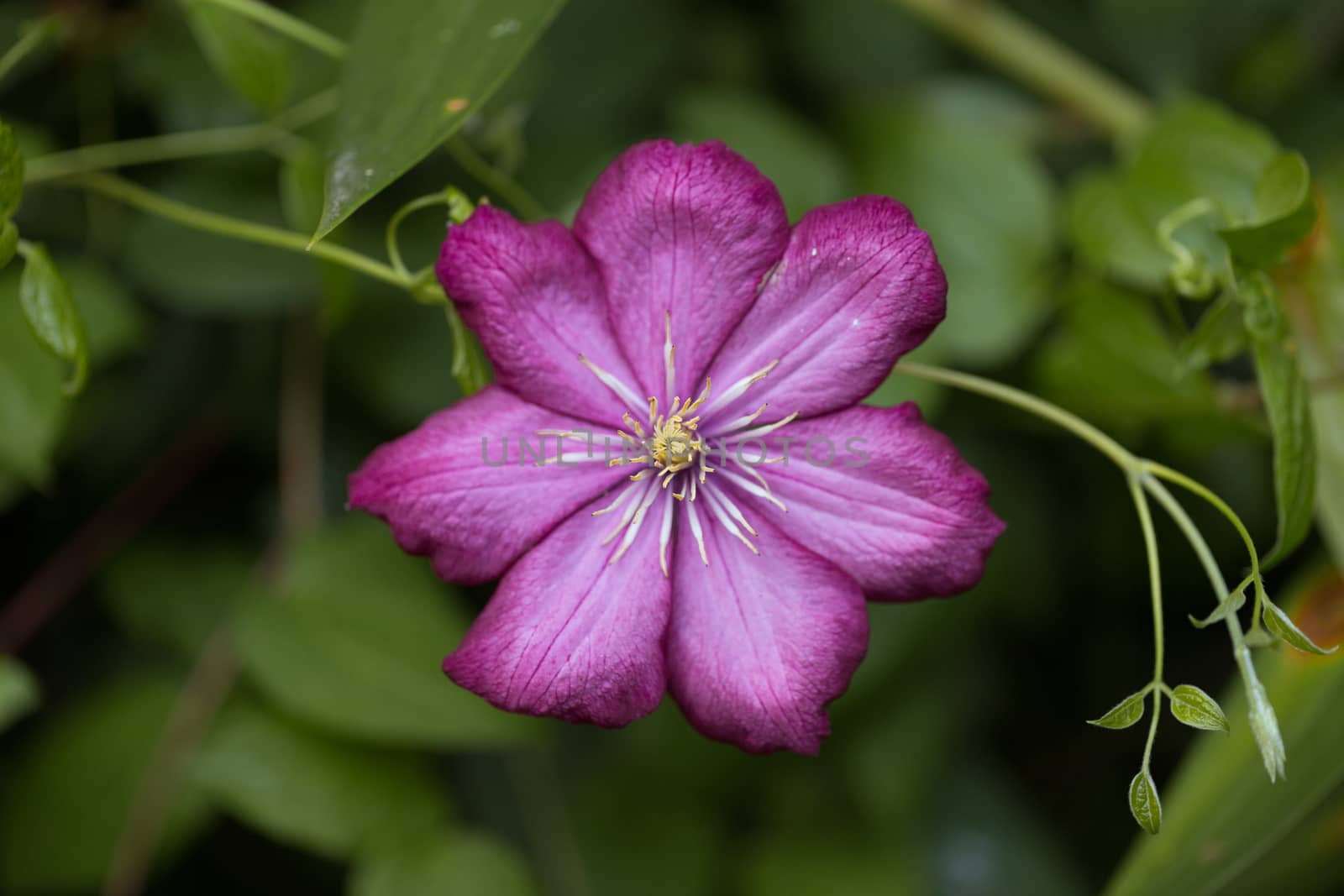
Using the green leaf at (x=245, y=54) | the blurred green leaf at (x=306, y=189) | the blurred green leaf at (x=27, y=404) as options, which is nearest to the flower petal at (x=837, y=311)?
the blurred green leaf at (x=306, y=189)

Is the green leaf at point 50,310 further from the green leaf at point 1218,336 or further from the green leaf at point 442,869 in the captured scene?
the green leaf at point 1218,336

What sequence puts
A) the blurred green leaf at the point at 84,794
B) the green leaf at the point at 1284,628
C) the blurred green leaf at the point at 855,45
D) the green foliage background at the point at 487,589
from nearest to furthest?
1. the green leaf at the point at 1284,628
2. the green foliage background at the point at 487,589
3. the blurred green leaf at the point at 84,794
4. the blurred green leaf at the point at 855,45

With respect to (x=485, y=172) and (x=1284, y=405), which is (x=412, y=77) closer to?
(x=485, y=172)

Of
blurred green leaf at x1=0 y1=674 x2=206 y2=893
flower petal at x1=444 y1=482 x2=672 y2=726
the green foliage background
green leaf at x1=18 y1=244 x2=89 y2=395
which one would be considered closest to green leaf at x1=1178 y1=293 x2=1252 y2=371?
the green foliage background

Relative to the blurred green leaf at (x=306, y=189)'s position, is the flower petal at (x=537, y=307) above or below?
above

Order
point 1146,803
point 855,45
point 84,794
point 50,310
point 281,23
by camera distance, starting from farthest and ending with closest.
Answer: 1. point 855,45
2. point 84,794
3. point 281,23
4. point 50,310
5. point 1146,803

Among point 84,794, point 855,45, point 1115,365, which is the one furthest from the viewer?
point 855,45

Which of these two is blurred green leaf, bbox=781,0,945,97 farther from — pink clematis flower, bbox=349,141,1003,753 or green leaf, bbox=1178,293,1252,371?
Answer: pink clematis flower, bbox=349,141,1003,753

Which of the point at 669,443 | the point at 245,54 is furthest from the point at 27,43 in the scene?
the point at 669,443
